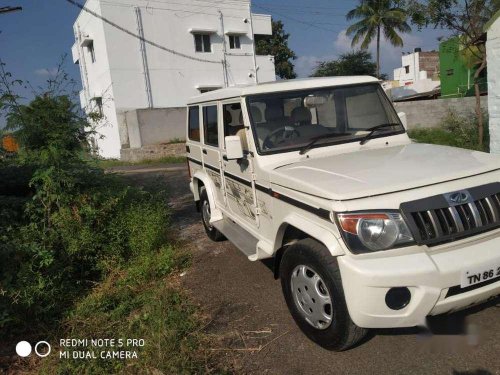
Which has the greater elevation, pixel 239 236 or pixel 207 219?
pixel 239 236

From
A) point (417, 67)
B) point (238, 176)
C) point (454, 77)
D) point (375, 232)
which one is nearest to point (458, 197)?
point (375, 232)

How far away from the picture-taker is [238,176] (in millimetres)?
4160

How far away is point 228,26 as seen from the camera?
966 inches

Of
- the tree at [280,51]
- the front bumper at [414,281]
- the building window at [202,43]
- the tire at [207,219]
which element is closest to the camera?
the front bumper at [414,281]

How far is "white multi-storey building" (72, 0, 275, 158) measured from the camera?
21203mm

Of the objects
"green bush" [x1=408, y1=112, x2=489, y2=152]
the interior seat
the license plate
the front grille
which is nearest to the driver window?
the interior seat

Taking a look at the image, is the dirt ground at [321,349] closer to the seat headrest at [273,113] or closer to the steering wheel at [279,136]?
the steering wheel at [279,136]

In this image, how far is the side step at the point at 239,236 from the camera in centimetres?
386

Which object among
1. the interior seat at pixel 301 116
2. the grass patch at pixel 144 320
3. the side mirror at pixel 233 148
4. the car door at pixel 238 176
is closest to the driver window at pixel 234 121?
the car door at pixel 238 176

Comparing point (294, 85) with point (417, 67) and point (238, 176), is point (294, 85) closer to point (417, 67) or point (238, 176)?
point (238, 176)

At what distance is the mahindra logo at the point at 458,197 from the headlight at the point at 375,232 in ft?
1.15

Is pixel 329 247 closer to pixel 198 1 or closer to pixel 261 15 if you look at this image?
pixel 198 1

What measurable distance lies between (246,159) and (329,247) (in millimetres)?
1548

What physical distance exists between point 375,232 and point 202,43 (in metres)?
23.7
